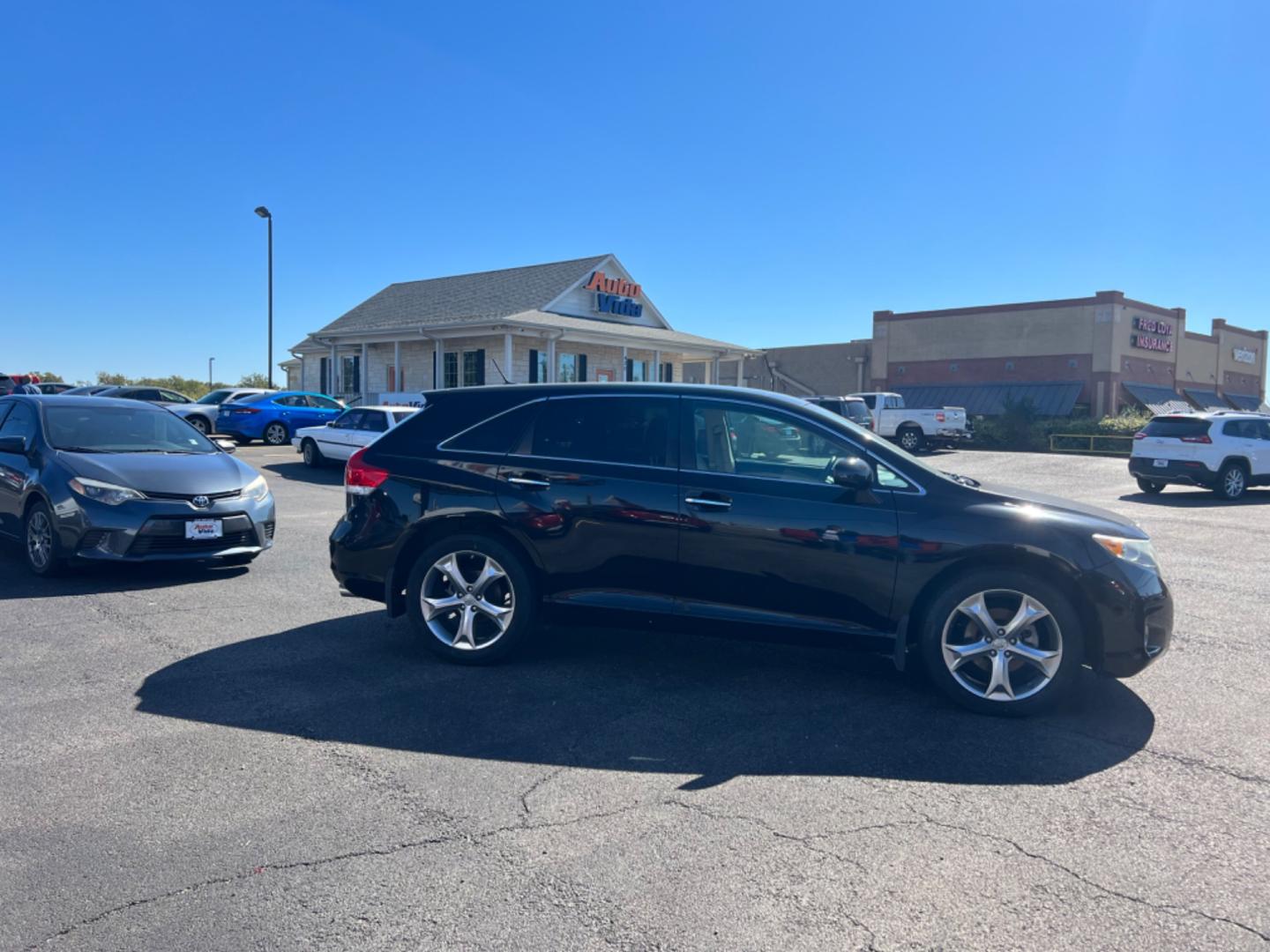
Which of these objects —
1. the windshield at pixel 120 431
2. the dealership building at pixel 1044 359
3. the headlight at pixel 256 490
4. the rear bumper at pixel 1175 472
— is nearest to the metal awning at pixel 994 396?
the dealership building at pixel 1044 359

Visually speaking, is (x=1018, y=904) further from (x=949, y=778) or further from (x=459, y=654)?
(x=459, y=654)

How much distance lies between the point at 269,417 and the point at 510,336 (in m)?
7.01

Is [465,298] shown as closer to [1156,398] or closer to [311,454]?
[311,454]

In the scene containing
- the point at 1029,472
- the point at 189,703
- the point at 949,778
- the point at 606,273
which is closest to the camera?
the point at 949,778

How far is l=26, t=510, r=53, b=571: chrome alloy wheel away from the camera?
7.52 meters

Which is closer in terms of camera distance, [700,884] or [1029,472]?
[700,884]

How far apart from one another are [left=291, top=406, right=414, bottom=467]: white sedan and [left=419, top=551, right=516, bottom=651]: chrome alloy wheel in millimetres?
12115

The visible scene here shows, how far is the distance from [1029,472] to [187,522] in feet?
73.7

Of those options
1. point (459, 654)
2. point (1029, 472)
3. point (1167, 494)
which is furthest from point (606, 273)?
point (459, 654)

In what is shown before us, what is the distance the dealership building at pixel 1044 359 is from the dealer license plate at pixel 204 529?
35.7 m

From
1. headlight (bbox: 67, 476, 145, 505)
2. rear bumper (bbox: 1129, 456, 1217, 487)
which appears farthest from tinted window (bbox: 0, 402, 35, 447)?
rear bumper (bbox: 1129, 456, 1217, 487)

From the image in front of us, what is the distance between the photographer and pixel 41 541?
762 centimetres

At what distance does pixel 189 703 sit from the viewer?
4.74 metres

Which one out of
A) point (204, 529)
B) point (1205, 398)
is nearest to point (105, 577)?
point (204, 529)
